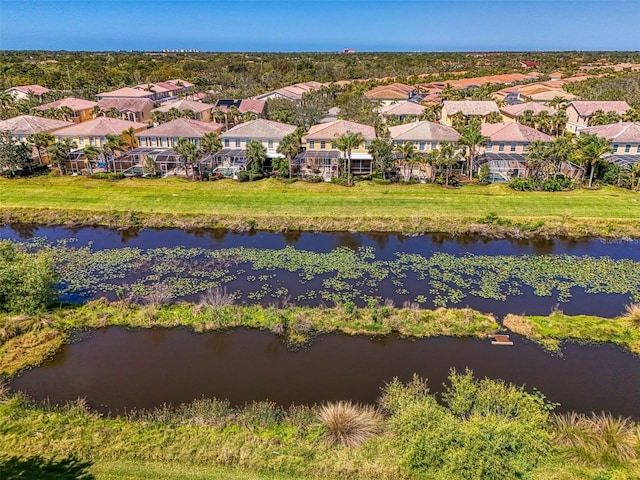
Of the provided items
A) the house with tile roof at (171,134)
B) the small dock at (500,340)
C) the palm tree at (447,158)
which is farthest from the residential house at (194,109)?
the small dock at (500,340)

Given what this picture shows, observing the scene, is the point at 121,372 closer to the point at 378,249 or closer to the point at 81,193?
the point at 378,249

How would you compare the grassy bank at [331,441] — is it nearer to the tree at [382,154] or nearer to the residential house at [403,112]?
the tree at [382,154]

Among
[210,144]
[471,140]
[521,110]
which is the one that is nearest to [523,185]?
[471,140]

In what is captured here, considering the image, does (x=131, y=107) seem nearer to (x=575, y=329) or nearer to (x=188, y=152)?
(x=188, y=152)

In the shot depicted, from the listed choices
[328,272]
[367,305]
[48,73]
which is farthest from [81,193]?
[48,73]

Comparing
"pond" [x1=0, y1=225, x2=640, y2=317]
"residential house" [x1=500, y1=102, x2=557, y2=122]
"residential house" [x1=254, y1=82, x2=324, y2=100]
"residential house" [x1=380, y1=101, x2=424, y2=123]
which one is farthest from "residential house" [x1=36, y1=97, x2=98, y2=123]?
"residential house" [x1=500, y1=102, x2=557, y2=122]
